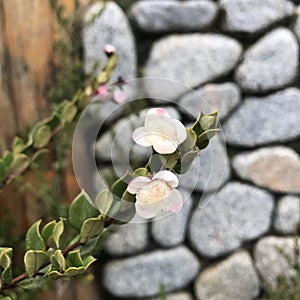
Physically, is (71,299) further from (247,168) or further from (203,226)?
(247,168)

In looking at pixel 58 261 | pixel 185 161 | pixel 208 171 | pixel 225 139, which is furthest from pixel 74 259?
pixel 225 139

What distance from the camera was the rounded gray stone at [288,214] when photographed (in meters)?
1.56

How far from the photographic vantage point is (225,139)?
1542mm

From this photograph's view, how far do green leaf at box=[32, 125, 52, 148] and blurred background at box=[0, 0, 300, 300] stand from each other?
22 cm

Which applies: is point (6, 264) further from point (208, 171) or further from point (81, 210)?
point (208, 171)

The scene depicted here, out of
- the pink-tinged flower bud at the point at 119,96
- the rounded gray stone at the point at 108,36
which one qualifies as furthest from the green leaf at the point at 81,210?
the rounded gray stone at the point at 108,36

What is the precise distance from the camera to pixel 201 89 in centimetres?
152

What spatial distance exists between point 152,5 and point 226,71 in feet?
0.89

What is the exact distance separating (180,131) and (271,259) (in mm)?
980

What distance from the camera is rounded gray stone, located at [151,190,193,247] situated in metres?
1.56

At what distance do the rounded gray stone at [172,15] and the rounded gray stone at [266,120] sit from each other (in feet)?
0.85

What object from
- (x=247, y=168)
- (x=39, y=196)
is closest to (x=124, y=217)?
(x=39, y=196)

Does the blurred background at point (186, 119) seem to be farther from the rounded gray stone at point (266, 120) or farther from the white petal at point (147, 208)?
the white petal at point (147, 208)

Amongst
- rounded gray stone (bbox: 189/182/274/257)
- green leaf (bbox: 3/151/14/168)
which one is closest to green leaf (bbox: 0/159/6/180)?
green leaf (bbox: 3/151/14/168)
